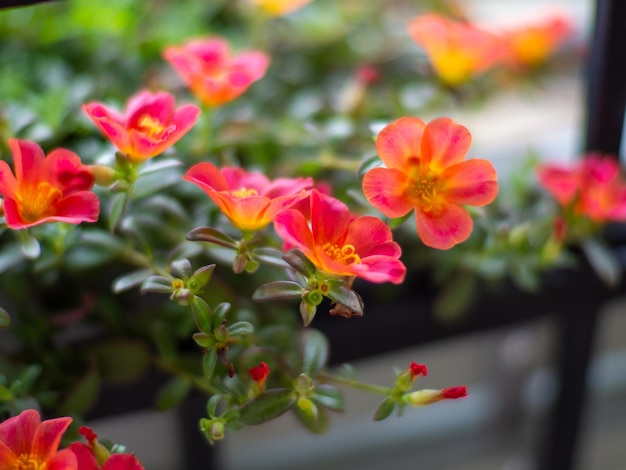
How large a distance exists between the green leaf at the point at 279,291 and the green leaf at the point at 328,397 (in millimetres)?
72

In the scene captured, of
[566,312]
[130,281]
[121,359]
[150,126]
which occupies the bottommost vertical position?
[566,312]

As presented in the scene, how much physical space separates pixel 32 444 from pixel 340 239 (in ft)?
0.70

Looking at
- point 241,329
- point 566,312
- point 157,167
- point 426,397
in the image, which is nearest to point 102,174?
point 157,167

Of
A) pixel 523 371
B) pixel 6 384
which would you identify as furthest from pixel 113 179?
pixel 523 371

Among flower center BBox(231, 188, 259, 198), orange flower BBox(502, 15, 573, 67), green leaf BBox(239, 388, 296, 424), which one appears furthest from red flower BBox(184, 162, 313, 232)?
orange flower BBox(502, 15, 573, 67)

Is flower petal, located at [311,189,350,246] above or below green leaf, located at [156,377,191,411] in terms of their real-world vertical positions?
above

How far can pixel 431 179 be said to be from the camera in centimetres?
45

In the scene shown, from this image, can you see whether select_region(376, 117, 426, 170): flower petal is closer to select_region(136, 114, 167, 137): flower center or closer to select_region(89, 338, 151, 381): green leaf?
select_region(136, 114, 167, 137): flower center

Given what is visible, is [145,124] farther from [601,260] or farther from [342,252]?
[601,260]

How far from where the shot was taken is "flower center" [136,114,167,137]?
1.57 feet

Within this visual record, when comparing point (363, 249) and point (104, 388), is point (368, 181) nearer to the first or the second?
point (363, 249)

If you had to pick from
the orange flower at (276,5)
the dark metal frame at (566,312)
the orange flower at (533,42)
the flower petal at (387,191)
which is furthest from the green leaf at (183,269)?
the orange flower at (533,42)

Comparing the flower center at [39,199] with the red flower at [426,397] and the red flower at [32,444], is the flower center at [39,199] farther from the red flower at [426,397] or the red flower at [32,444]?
the red flower at [426,397]

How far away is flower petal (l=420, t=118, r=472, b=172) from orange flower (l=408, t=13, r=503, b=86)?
0.30 meters
